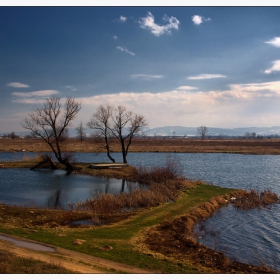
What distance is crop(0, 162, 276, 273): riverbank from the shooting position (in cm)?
1231

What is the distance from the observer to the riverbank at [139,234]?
12.3 metres

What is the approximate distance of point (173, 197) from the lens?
82.4ft

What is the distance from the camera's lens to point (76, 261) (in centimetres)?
1119

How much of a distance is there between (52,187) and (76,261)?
2095 cm

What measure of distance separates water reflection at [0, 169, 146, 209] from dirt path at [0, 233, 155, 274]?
10.8 metres

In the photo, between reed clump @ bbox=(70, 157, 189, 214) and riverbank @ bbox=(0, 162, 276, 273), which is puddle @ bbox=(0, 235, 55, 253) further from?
reed clump @ bbox=(70, 157, 189, 214)

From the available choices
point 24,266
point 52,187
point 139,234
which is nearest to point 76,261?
point 24,266

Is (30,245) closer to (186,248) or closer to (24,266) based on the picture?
(24,266)

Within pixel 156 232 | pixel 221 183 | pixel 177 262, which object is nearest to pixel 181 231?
pixel 156 232

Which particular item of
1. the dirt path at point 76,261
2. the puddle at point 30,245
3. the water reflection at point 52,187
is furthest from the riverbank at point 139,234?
the water reflection at point 52,187

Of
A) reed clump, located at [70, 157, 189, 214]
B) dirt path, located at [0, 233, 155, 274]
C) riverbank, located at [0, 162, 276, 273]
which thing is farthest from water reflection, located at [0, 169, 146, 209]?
dirt path, located at [0, 233, 155, 274]

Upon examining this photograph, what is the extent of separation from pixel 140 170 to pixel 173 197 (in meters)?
13.1

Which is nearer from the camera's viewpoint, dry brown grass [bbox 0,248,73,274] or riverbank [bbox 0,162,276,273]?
dry brown grass [bbox 0,248,73,274]

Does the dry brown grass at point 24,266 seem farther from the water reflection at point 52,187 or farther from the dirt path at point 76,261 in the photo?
the water reflection at point 52,187
